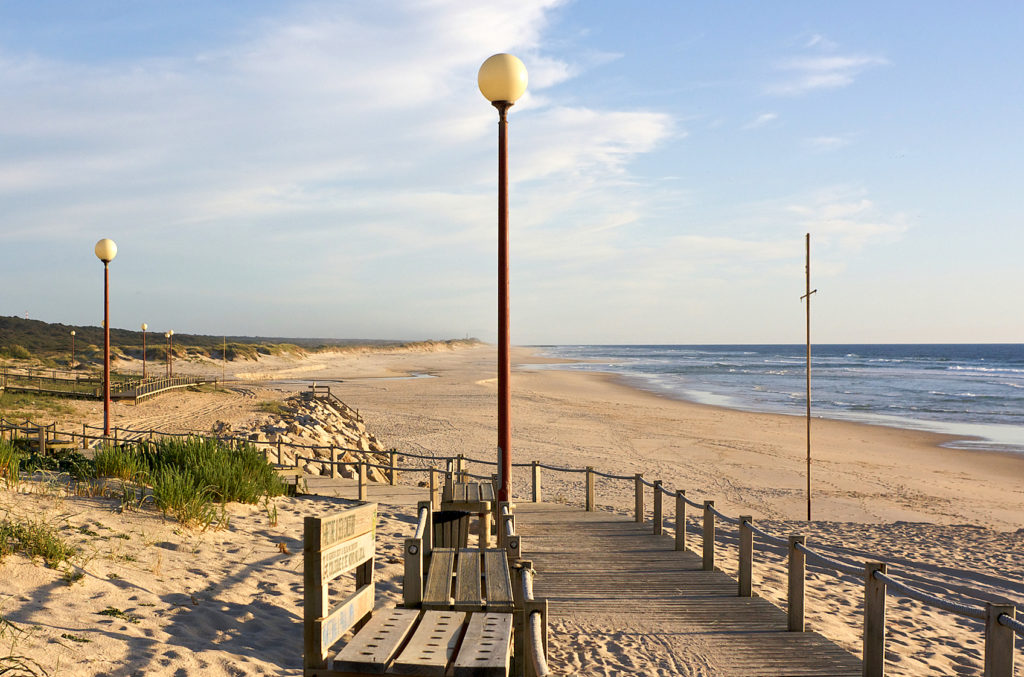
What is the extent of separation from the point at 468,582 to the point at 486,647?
1.02 metres

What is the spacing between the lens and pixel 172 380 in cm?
3444

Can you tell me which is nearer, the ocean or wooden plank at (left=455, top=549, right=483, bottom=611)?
wooden plank at (left=455, top=549, right=483, bottom=611)

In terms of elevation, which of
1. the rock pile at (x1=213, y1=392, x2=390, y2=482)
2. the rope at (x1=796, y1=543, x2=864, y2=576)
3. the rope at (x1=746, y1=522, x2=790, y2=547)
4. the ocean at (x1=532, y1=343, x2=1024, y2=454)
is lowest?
the ocean at (x1=532, y1=343, x2=1024, y2=454)

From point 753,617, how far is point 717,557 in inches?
119

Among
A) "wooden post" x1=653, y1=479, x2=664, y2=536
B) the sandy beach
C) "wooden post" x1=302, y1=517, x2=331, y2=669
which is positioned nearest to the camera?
"wooden post" x1=302, y1=517, x2=331, y2=669

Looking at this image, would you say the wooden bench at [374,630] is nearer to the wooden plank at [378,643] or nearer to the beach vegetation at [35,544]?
the wooden plank at [378,643]

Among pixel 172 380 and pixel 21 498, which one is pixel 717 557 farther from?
pixel 172 380

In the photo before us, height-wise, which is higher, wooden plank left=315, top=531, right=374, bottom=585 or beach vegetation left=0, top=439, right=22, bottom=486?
wooden plank left=315, top=531, right=374, bottom=585

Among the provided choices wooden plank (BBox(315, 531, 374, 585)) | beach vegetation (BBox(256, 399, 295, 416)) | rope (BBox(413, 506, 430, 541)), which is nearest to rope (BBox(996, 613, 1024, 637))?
rope (BBox(413, 506, 430, 541))

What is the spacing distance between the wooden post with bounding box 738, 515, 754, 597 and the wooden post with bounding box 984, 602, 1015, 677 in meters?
2.87

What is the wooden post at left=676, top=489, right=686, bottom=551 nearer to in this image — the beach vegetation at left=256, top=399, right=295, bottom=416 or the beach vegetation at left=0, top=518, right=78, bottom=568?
the beach vegetation at left=0, top=518, right=78, bottom=568

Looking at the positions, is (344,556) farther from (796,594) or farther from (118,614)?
(796,594)

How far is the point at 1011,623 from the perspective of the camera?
4031 mm

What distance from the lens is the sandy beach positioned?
4871mm
